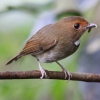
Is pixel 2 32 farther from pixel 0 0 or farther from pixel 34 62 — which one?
pixel 0 0

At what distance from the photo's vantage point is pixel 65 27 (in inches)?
128

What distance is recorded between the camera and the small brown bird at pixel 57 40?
305 centimetres

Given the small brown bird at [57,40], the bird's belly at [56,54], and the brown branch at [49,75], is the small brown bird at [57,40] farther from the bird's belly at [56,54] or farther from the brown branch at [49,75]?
the brown branch at [49,75]

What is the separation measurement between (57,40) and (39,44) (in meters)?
0.18

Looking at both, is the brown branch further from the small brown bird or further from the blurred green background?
the small brown bird

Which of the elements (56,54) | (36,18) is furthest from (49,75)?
(36,18)

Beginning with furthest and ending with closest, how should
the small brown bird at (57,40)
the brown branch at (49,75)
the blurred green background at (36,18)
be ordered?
the small brown bird at (57,40)
the blurred green background at (36,18)
the brown branch at (49,75)

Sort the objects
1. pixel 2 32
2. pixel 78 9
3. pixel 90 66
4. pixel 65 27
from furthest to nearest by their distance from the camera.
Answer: pixel 2 32, pixel 65 27, pixel 78 9, pixel 90 66

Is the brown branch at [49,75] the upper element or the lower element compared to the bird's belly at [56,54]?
upper

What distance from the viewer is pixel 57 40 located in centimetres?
315

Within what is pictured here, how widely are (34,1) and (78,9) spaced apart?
1.35 feet

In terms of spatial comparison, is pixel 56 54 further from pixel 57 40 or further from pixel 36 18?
pixel 36 18

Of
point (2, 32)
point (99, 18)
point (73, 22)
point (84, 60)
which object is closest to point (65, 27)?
point (73, 22)

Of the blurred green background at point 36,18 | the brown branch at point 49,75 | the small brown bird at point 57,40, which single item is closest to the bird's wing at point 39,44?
the small brown bird at point 57,40
